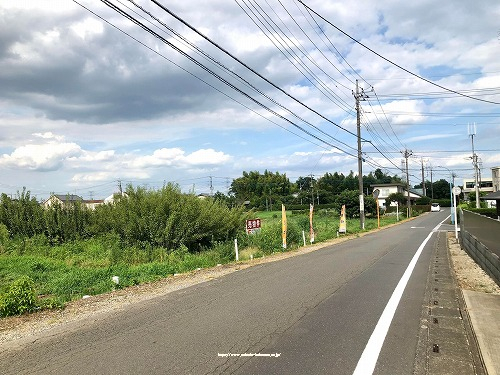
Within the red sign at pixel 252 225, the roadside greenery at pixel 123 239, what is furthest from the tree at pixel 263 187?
the red sign at pixel 252 225

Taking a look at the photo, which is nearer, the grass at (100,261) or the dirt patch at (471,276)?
the dirt patch at (471,276)

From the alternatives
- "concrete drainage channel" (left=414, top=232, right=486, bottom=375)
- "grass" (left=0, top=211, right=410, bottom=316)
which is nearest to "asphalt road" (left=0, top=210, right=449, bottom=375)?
"concrete drainage channel" (left=414, top=232, right=486, bottom=375)

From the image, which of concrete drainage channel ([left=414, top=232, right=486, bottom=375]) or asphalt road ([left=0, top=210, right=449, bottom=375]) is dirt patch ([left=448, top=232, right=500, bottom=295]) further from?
asphalt road ([left=0, top=210, right=449, bottom=375])

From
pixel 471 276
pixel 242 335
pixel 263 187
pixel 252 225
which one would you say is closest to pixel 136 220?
pixel 252 225

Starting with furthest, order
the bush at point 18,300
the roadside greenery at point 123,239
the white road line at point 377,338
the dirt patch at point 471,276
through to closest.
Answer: the roadside greenery at point 123,239
the dirt patch at point 471,276
the bush at point 18,300
the white road line at point 377,338

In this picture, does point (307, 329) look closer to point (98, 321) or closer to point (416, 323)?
point (416, 323)

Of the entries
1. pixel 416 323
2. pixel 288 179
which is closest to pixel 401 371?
pixel 416 323

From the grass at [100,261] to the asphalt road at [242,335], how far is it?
3030mm

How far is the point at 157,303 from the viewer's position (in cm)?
816

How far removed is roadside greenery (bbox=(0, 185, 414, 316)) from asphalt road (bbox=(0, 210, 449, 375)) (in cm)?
455

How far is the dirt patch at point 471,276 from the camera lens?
31.3 feet

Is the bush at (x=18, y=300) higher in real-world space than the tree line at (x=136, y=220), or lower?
lower

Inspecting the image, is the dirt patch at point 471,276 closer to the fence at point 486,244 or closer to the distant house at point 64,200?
the fence at point 486,244

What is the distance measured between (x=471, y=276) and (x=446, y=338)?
6.38 meters
